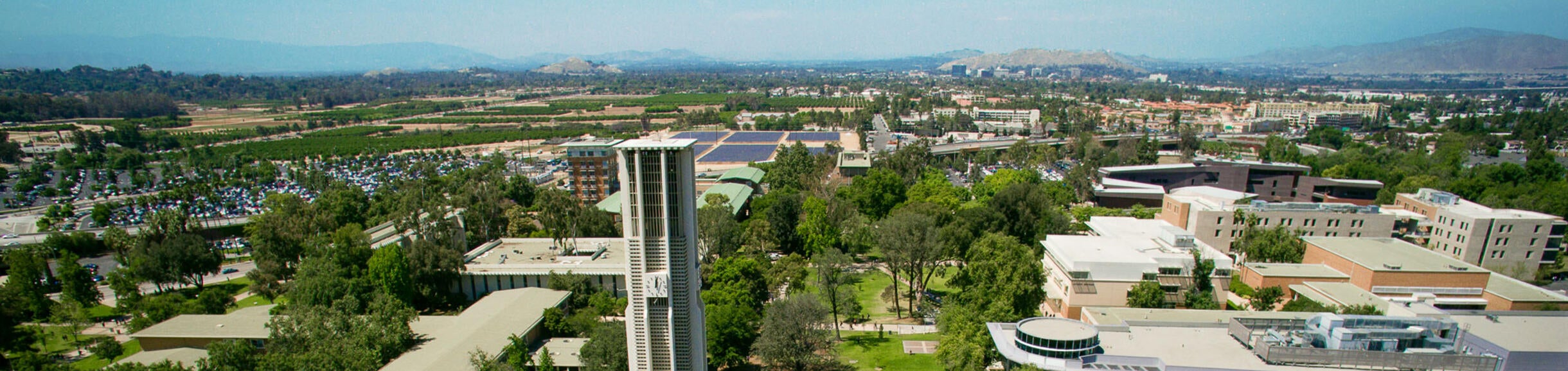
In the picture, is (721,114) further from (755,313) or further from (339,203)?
(755,313)

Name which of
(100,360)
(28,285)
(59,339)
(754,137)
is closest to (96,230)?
(28,285)

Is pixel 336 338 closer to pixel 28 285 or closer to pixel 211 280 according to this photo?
pixel 28 285

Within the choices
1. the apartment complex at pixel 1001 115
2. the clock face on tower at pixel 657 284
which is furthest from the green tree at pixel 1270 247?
the apartment complex at pixel 1001 115

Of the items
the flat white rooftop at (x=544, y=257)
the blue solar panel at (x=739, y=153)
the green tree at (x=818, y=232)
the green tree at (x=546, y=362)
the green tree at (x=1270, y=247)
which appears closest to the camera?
the green tree at (x=546, y=362)

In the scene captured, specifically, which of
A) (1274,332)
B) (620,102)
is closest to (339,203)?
(1274,332)

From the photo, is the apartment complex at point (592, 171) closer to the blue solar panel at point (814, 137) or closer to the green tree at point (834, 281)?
the green tree at point (834, 281)

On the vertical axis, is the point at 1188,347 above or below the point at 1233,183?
above
